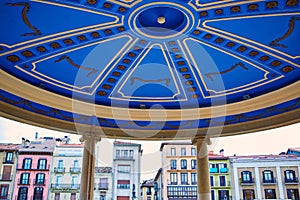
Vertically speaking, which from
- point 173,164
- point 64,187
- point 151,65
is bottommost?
point 64,187

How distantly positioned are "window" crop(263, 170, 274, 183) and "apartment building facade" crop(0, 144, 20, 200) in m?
27.8

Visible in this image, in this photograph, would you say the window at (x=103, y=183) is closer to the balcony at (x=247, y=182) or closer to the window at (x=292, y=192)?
the balcony at (x=247, y=182)

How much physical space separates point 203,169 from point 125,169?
99.0ft

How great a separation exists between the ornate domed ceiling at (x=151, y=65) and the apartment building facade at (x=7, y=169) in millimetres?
30493

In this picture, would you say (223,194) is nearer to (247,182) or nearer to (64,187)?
(247,182)

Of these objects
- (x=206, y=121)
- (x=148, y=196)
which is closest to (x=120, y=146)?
(x=148, y=196)

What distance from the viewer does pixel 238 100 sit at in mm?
10180

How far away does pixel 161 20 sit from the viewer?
22.7 feet

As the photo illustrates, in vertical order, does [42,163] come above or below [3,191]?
above

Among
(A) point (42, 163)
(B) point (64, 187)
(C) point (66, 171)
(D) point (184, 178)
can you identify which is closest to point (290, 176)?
(D) point (184, 178)

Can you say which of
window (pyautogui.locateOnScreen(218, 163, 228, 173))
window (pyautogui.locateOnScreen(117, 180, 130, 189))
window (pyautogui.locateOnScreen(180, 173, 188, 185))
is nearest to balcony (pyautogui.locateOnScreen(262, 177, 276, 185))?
window (pyautogui.locateOnScreen(218, 163, 228, 173))

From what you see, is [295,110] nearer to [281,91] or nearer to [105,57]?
[281,91]

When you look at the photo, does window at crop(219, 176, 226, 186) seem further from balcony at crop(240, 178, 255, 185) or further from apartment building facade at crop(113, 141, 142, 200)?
apartment building facade at crop(113, 141, 142, 200)

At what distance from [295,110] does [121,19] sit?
569 cm
